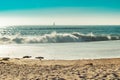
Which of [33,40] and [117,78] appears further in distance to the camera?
[33,40]

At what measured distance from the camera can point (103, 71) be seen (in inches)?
479

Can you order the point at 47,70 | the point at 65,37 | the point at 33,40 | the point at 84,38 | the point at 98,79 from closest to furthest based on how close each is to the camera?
the point at 98,79 → the point at 47,70 → the point at 33,40 → the point at 65,37 → the point at 84,38

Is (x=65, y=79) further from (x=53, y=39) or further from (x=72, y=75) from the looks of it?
(x=53, y=39)

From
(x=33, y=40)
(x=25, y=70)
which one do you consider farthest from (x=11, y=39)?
(x=25, y=70)

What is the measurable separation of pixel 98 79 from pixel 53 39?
98.0ft

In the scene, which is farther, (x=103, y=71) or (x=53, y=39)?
(x=53, y=39)

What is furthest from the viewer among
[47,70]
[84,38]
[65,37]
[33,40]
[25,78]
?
[84,38]

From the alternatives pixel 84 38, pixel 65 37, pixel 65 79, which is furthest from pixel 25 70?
pixel 84 38

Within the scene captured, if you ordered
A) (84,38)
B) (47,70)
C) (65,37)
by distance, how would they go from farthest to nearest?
(84,38), (65,37), (47,70)

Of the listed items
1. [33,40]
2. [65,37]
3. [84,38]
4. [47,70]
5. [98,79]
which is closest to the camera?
[98,79]

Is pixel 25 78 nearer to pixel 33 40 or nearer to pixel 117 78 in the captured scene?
pixel 117 78

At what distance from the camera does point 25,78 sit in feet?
37.6

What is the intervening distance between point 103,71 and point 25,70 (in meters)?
3.41

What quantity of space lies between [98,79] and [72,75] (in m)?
1.25
